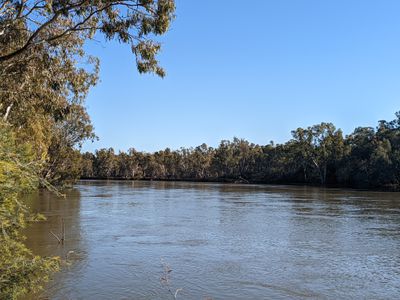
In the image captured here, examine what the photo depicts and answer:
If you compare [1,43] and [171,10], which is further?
[1,43]

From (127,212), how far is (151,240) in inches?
445

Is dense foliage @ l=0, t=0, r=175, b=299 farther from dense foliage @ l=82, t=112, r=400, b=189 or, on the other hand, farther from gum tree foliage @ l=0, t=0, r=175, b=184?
dense foliage @ l=82, t=112, r=400, b=189

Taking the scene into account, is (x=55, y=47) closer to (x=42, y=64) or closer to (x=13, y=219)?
(x=42, y=64)

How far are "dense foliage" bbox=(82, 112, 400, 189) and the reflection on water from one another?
1991 inches

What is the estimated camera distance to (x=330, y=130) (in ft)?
311

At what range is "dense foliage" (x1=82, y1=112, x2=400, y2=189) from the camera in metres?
75.2

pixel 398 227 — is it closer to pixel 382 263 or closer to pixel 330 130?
pixel 382 263

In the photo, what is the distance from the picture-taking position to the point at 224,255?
15.5 m

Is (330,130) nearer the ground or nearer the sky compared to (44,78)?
nearer the sky

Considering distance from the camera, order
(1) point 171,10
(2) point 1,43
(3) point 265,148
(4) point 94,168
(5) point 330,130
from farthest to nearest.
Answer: (4) point 94,168 → (3) point 265,148 → (5) point 330,130 → (2) point 1,43 → (1) point 171,10

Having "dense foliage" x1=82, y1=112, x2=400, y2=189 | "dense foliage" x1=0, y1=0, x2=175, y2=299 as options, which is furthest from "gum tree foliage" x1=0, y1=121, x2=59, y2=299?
"dense foliage" x1=82, y1=112, x2=400, y2=189

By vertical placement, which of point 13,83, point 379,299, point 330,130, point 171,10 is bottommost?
point 379,299

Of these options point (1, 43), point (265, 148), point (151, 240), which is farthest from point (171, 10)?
point (265, 148)

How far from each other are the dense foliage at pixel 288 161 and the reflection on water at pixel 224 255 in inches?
1991
